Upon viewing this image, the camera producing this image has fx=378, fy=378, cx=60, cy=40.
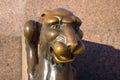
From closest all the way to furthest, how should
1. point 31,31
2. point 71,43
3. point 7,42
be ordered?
1. point 71,43
2. point 31,31
3. point 7,42

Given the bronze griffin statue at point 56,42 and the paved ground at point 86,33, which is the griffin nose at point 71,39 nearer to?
the bronze griffin statue at point 56,42

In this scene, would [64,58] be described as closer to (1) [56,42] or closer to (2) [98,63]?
(1) [56,42]

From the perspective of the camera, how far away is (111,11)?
4.84 feet

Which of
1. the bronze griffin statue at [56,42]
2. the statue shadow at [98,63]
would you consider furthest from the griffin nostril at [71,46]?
the statue shadow at [98,63]

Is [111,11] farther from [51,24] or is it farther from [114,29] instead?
[51,24]

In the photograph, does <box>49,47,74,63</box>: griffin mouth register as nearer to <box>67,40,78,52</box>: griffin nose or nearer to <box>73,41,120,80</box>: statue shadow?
<box>67,40,78,52</box>: griffin nose

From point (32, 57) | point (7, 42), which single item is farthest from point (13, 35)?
point (32, 57)

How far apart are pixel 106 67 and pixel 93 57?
0.06 metres

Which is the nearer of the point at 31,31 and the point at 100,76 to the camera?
the point at 31,31

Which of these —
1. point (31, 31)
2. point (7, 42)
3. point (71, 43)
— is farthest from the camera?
point (7, 42)

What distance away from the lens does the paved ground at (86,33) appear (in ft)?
4.62

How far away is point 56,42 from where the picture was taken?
0.95m

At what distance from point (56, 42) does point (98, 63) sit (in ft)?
1.65

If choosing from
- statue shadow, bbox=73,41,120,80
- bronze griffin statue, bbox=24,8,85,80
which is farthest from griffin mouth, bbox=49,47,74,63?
statue shadow, bbox=73,41,120,80
